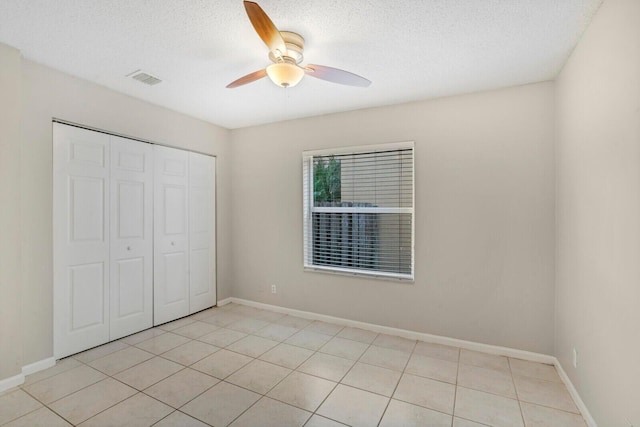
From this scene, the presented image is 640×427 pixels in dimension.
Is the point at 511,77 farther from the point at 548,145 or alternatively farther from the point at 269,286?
the point at 269,286

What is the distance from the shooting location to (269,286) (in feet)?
13.5

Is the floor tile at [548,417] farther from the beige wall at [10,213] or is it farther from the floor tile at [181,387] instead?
the beige wall at [10,213]

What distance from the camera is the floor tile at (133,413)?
6.24 ft

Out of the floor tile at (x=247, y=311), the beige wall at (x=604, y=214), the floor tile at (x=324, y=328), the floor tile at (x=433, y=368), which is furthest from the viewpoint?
the floor tile at (x=247, y=311)

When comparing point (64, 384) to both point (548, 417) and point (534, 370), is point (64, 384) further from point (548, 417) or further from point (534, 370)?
point (534, 370)

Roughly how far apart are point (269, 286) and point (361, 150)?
2.13 metres

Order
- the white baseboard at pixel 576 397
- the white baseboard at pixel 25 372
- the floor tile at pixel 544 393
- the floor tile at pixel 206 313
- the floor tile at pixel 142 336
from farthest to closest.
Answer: the floor tile at pixel 206 313
the floor tile at pixel 142 336
the white baseboard at pixel 25 372
the floor tile at pixel 544 393
the white baseboard at pixel 576 397

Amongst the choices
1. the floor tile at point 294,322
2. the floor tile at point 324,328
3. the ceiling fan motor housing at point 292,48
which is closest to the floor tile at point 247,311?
the floor tile at point 294,322

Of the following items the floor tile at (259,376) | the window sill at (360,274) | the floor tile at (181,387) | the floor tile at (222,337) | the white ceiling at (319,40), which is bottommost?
the floor tile at (259,376)

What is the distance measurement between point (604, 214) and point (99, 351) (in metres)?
4.01

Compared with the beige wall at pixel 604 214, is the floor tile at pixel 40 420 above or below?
below

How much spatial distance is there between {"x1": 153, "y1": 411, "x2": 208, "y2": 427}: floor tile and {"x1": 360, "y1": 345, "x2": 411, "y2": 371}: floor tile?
141 centimetres

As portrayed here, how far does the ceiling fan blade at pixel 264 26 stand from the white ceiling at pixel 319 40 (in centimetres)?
21

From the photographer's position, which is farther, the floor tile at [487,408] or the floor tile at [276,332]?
the floor tile at [276,332]
